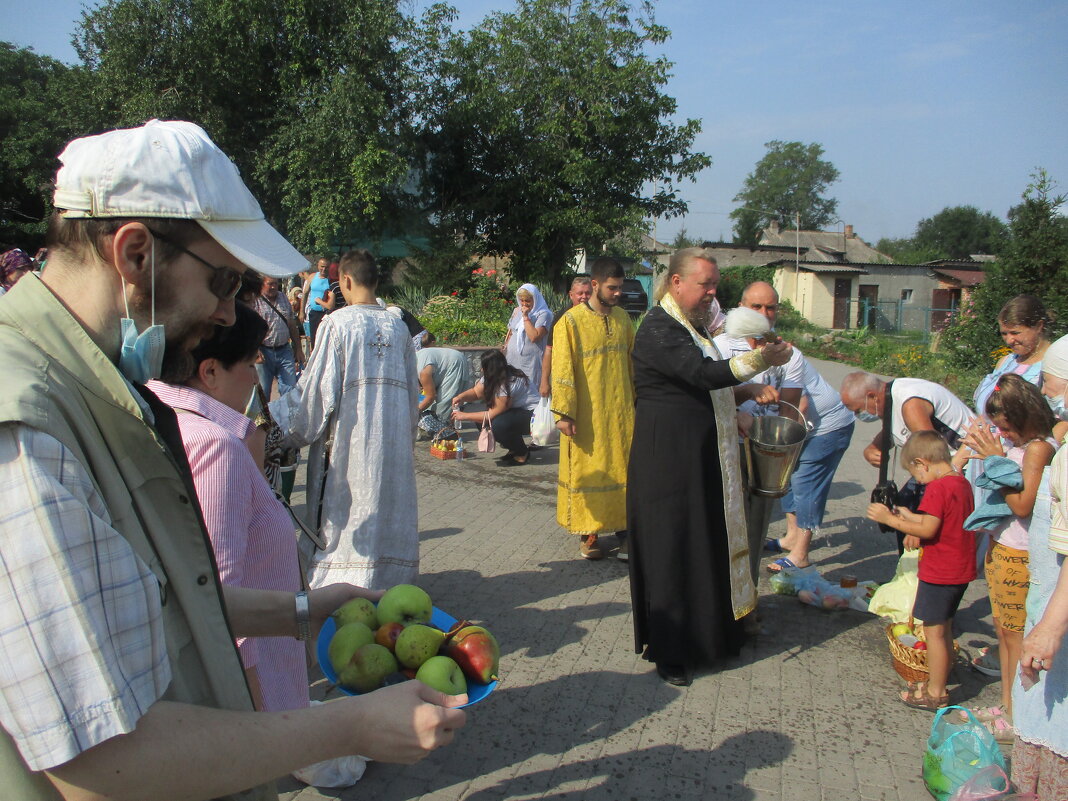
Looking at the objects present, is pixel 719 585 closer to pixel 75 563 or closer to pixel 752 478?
pixel 752 478

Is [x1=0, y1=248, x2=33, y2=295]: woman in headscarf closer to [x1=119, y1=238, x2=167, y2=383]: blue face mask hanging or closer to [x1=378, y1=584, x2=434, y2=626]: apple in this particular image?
[x1=378, y1=584, x2=434, y2=626]: apple

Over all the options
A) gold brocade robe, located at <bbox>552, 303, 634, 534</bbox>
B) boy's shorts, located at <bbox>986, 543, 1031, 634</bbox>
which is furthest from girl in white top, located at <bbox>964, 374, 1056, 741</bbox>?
gold brocade robe, located at <bbox>552, 303, 634, 534</bbox>

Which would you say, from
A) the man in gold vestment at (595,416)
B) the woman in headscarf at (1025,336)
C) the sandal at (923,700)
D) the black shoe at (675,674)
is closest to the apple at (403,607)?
the black shoe at (675,674)

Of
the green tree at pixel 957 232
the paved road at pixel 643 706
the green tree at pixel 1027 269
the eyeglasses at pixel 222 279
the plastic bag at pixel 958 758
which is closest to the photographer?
the eyeglasses at pixel 222 279

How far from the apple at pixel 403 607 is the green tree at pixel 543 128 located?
24.4 m

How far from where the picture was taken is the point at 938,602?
12.4 feet

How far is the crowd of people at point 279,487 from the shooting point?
0.97 m

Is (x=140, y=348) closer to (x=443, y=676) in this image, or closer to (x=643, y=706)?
(x=443, y=676)

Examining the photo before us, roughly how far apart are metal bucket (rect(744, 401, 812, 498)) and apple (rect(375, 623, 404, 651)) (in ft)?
9.74

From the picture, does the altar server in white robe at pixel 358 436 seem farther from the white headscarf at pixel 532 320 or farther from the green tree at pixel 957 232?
the green tree at pixel 957 232

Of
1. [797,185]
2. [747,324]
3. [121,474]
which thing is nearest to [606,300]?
[747,324]

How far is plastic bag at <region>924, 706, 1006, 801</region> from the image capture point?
Answer: 3.00 metres

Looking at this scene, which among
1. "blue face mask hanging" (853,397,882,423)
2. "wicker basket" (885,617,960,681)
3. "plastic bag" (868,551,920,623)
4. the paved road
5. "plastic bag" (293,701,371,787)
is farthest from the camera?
"blue face mask hanging" (853,397,882,423)

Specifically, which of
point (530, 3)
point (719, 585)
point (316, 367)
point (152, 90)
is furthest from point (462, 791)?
point (530, 3)
